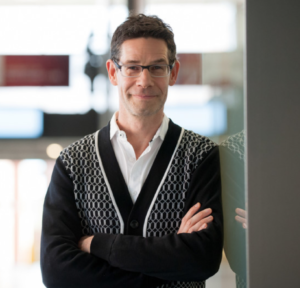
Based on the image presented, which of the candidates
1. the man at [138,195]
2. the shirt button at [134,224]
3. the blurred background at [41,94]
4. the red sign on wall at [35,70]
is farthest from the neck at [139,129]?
the red sign on wall at [35,70]

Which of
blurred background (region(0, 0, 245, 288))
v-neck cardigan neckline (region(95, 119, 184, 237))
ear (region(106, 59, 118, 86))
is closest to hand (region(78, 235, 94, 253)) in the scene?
v-neck cardigan neckline (region(95, 119, 184, 237))

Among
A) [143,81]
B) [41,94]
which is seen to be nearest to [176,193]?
[143,81]

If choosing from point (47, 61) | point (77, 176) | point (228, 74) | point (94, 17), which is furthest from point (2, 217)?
point (228, 74)

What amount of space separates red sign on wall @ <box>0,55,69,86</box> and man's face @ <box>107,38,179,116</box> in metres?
1.63

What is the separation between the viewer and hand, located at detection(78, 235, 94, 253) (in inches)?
49.1

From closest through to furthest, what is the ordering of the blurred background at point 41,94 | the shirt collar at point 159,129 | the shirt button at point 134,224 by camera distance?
the shirt button at point 134,224 < the shirt collar at point 159,129 < the blurred background at point 41,94

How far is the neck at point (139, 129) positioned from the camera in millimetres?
1403

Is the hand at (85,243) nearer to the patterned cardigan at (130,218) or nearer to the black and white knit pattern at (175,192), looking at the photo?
the patterned cardigan at (130,218)

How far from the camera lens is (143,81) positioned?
1.30 metres

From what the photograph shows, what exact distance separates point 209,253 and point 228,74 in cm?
53

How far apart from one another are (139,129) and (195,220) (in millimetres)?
386

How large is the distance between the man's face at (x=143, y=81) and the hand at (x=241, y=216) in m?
0.51

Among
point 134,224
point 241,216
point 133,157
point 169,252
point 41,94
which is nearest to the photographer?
point 241,216

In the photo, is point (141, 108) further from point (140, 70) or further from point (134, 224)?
point (134, 224)
